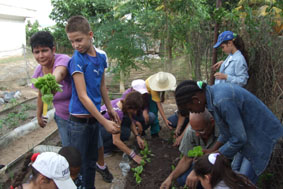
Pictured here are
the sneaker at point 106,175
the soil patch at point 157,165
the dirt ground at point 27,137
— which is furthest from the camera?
the dirt ground at point 27,137

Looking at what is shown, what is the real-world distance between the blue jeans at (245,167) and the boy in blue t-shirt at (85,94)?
127 cm

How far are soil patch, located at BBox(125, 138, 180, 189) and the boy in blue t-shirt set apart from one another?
2.41 ft

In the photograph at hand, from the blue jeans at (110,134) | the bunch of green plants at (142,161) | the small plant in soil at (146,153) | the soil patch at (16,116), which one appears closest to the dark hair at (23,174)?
the bunch of green plants at (142,161)

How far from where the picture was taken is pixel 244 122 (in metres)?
2.21

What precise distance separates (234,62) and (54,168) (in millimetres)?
2859

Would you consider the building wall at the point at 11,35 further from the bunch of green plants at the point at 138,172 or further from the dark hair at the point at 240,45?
the dark hair at the point at 240,45

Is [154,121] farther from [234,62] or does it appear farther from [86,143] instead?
[86,143]

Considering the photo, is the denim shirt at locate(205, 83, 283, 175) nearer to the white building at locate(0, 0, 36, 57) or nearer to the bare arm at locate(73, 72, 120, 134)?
the bare arm at locate(73, 72, 120, 134)

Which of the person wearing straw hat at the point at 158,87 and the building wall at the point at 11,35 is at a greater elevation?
the building wall at the point at 11,35

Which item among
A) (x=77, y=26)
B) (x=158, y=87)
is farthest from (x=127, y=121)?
(x=77, y=26)

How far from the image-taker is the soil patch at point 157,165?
10.3 feet

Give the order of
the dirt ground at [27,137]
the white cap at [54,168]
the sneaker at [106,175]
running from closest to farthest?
1. the white cap at [54,168]
2. the sneaker at [106,175]
3. the dirt ground at [27,137]

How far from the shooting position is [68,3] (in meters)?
11.6

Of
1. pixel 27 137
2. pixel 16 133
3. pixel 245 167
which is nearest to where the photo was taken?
pixel 245 167
